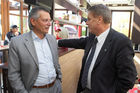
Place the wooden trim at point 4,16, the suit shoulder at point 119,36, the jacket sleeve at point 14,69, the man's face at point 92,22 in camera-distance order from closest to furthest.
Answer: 1. the jacket sleeve at point 14,69
2. the suit shoulder at point 119,36
3. the man's face at point 92,22
4. the wooden trim at point 4,16

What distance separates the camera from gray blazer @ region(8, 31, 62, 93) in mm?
1288

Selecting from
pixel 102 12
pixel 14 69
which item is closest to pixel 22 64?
pixel 14 69

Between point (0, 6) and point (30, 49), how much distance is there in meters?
6.09

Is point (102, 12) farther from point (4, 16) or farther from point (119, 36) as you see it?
point (4, 16)

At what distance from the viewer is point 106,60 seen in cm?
142

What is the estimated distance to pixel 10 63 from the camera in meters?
1.29

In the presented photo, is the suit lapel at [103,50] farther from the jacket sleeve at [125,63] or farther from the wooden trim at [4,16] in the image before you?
the wooden trim at [4,16]

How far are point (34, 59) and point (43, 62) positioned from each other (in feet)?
0.41

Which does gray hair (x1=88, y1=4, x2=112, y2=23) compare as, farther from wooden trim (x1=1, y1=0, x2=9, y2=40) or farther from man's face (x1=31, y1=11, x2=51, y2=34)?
wooden trim (x1=1, y1=0, x2=9, y2=40)

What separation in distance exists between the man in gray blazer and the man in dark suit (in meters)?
0.42

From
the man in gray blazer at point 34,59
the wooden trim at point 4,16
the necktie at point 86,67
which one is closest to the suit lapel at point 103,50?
the necktie at point 86,67

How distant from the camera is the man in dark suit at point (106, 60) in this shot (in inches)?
53.1

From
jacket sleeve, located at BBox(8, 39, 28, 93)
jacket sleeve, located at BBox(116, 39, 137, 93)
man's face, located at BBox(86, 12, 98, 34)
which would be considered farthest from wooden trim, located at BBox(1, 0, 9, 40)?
jacket sleeve, located at BBox(116, 39, 137, 93)

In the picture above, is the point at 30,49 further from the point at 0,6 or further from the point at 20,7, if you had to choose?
the point at 20,7
